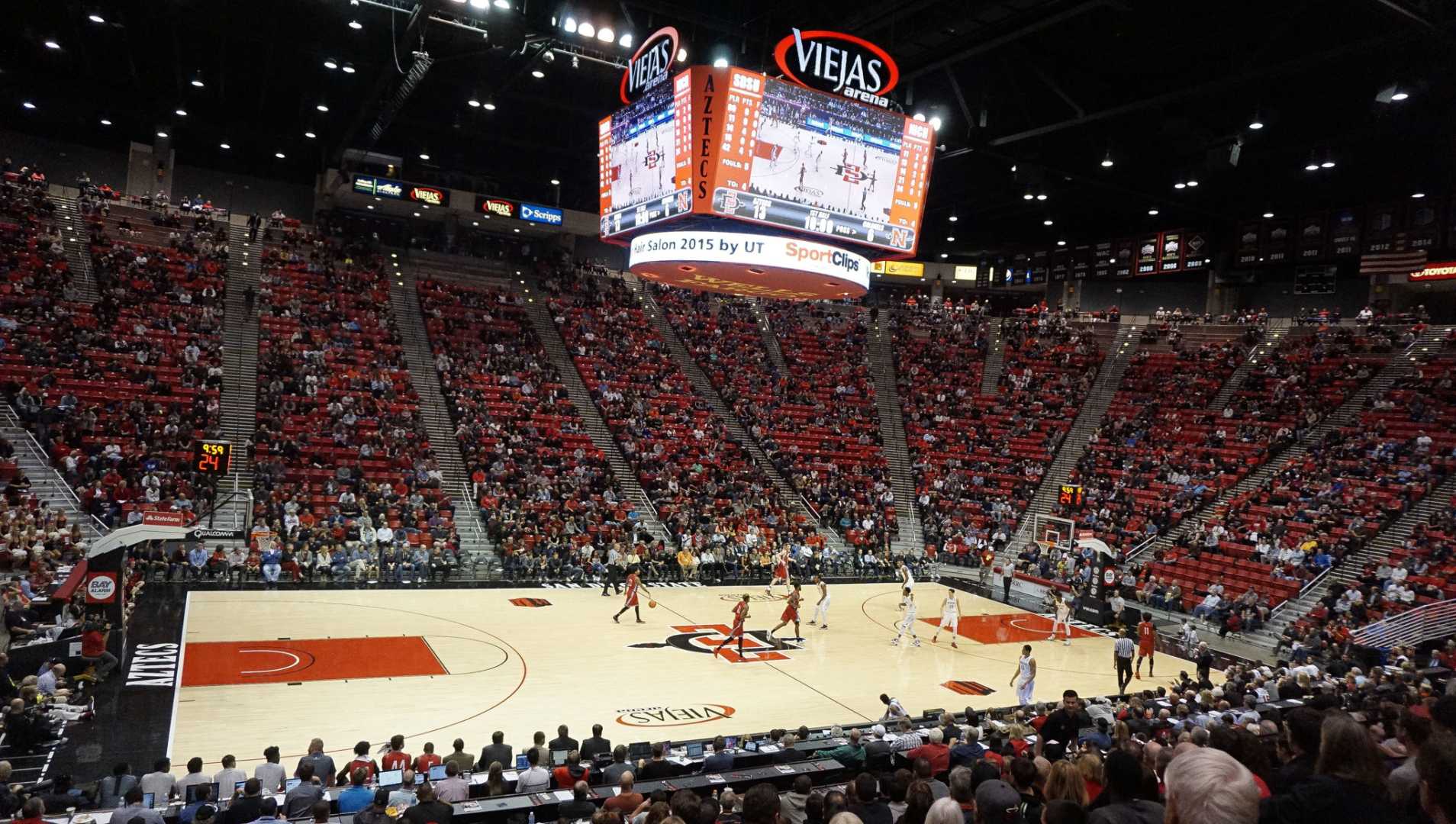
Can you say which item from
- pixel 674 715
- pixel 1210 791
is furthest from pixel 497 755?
pixel 1210 791

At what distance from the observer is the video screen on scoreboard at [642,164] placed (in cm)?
1650

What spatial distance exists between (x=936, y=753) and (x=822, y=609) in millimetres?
10900

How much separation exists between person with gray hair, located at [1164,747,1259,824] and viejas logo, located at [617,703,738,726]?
10.9 meters

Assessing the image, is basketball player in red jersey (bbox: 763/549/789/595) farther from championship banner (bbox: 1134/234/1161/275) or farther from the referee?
championship banner (bbox: 1134/234/1161/275)

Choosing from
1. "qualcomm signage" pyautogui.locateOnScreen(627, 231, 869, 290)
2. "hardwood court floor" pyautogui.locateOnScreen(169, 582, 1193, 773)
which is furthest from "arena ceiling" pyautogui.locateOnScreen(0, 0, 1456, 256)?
"hardwood court floor" pyautogui.locateOnScreen(169, 582, 1193, 773)

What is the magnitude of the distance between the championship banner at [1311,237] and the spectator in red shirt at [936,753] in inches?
1208

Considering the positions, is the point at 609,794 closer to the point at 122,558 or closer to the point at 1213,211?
the point at 122,558

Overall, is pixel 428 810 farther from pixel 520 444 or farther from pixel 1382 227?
pixel 1382 227

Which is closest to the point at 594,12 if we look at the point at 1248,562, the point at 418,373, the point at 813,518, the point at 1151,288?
the point at 418,373

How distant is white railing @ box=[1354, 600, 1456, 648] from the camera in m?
19.3

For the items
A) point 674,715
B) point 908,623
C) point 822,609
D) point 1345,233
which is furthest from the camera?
point 1345,233

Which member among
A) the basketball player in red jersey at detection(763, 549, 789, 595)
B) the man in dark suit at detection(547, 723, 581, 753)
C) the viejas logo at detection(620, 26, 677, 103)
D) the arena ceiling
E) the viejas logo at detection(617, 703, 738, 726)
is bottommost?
the viejas logo at detection(617, 703, 738, 726)

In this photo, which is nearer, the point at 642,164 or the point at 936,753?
the point at 936,753

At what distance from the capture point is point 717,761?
9.62 metres
